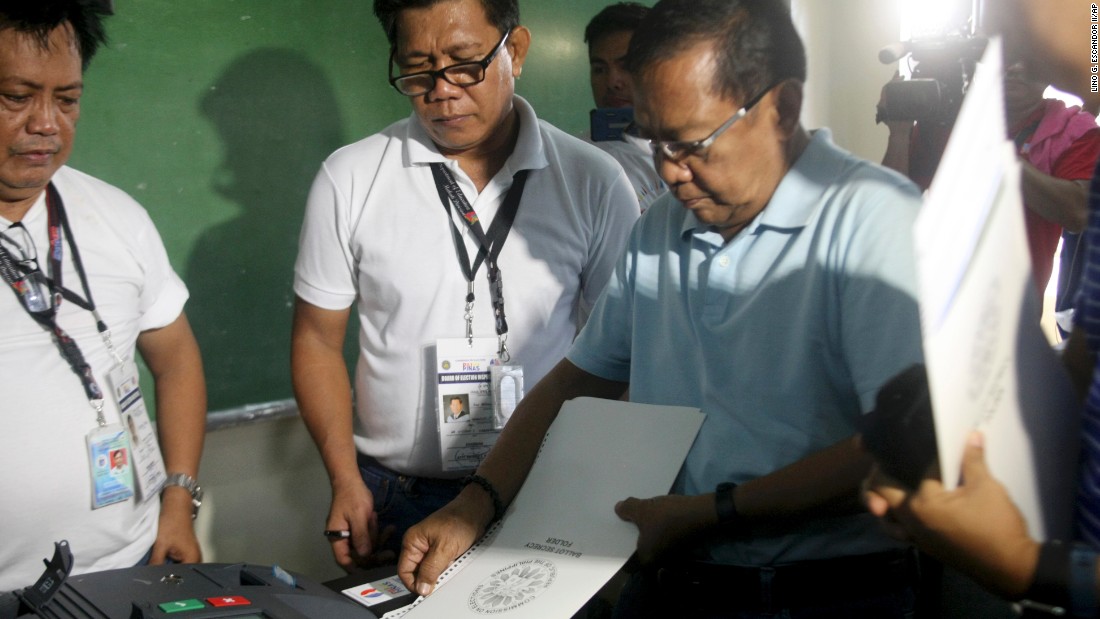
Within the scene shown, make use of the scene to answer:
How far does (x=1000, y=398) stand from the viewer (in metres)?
Answer: 0.71

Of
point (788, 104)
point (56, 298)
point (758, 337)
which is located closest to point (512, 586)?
point (758, 337)

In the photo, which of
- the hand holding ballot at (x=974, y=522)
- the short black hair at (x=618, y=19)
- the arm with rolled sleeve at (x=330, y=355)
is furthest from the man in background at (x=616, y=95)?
the hand holding ballot at (x=974, y=522)

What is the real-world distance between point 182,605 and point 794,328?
0.77 meters

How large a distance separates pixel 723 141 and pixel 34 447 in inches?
48.8

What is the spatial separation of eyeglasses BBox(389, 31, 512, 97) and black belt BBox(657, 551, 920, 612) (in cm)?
104

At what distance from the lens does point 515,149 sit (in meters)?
1.90

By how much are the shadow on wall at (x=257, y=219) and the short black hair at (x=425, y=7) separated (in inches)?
30.6

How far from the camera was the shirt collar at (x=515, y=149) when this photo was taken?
1.85m

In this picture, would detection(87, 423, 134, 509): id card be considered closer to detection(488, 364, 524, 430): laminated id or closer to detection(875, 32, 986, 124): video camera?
detection(488, 364, 524, 430): laminated id

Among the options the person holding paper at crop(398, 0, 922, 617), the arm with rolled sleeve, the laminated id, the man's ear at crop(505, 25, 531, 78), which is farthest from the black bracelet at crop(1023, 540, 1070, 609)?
the man's ear at crop(505, 25, 531, 78)

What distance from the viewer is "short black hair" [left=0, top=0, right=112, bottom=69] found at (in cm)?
157

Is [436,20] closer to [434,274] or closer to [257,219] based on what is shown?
[434,274]

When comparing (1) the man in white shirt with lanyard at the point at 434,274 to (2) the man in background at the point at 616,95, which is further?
(2) the man in background at the point at 616,95

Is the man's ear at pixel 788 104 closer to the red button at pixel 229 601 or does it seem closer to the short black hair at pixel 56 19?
the red button at pixel 229 601
